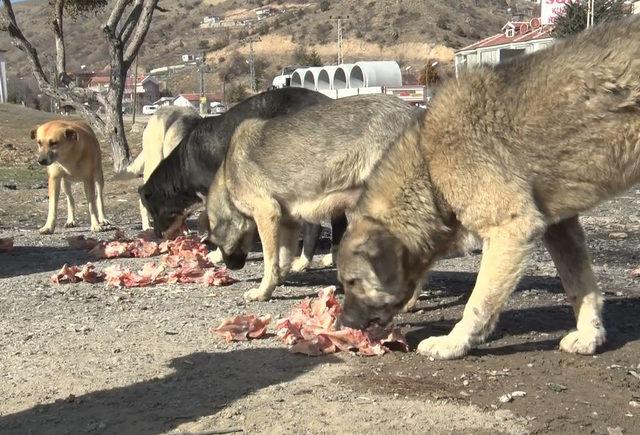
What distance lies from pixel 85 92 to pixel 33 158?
632 centimetres

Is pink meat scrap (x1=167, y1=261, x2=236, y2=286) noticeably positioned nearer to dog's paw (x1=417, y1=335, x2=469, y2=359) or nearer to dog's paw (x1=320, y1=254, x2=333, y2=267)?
dog's paw (x1=320, y1=254, x2=333, y2=267)

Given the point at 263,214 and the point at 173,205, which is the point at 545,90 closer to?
the point at 263,214

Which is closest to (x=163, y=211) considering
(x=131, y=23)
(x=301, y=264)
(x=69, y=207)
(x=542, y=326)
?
(x=301, y=264)

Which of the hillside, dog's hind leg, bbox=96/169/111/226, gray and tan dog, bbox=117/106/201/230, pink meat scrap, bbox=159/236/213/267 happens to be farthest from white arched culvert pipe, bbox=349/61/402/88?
the hillside

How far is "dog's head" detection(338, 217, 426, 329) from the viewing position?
19.4ft

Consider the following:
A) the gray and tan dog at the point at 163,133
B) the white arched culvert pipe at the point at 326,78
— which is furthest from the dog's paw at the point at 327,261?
the white arched culvert pipe at the point at 326,78

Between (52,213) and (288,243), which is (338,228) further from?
(52,213)

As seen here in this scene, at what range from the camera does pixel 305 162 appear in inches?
316

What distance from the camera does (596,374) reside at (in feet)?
18.3

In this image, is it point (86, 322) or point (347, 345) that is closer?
point (347, 345)

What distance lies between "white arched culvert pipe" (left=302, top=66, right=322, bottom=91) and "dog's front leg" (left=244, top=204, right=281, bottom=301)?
1454 inches

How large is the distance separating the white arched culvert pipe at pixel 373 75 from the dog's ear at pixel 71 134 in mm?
30802

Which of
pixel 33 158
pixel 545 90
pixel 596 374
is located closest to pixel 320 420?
pixel 596 374

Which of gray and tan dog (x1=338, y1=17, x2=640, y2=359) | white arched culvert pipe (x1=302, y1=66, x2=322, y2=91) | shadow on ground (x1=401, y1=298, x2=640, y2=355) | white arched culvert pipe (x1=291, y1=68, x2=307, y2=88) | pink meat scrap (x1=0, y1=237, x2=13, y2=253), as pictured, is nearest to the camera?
gray and tan dog (x1=338, y1=17, x2=640, y2=359)
